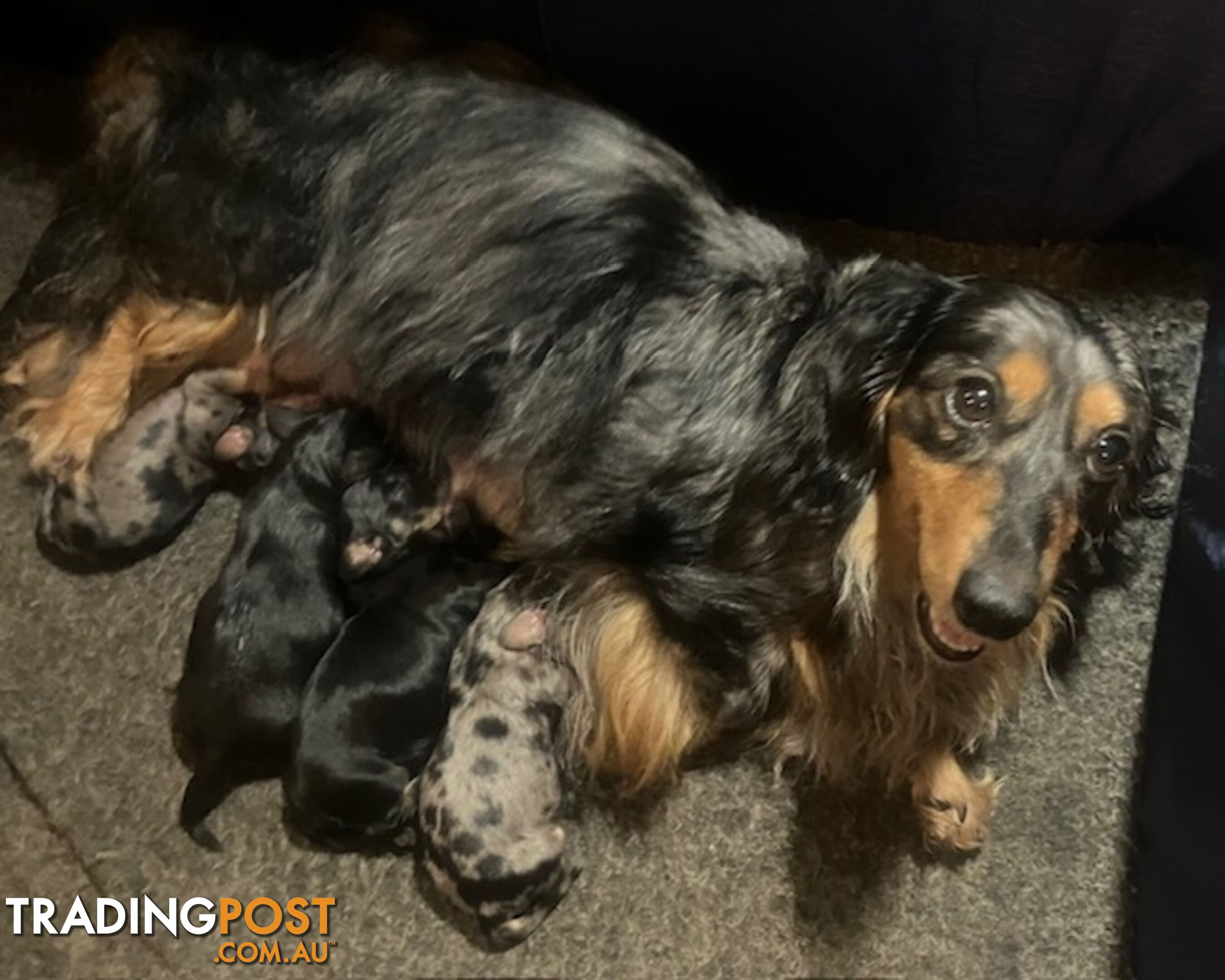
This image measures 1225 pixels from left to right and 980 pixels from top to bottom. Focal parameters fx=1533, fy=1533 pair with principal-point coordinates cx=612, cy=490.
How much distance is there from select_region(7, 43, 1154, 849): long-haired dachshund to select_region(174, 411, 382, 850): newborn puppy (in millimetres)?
141

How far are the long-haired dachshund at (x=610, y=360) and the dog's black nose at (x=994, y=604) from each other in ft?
0.39

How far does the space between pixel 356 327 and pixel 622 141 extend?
0.42m

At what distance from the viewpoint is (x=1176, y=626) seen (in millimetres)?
1903

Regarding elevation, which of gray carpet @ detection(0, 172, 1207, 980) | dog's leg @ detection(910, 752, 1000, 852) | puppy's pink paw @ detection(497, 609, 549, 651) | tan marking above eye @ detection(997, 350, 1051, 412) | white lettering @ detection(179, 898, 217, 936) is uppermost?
tan marking above eye @ detection(997, 350, 1051, 412)

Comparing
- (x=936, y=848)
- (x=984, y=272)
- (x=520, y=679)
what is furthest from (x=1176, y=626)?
(x=520, y=679)

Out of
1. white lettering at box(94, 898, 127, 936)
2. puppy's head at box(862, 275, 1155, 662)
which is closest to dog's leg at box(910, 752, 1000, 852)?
puppy's head at box(862, 275, 1155, 662)

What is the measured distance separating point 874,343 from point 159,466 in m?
0.94

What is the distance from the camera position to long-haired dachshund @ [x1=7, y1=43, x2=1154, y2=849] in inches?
67.7

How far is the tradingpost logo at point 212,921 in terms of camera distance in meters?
1.97

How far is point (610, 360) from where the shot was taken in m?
1.86

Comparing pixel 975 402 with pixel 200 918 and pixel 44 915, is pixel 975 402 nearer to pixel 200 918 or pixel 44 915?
pixel 200 918

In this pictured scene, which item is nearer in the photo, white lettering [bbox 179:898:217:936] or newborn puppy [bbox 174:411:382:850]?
newborn puppy [bbox 174:411:382:850]

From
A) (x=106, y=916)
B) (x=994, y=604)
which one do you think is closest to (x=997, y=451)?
(x=994, y=604)

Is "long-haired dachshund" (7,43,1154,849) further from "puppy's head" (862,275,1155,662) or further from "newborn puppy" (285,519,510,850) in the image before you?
"newborn puppy" (285,519,510,850)
